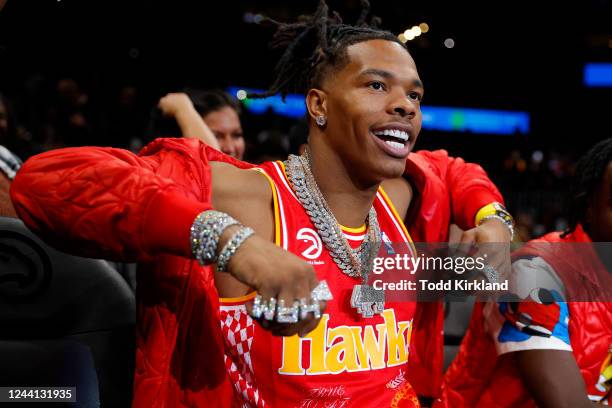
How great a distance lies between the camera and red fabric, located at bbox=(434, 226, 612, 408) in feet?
6.42

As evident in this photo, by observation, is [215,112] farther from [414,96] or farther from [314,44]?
[414,96]

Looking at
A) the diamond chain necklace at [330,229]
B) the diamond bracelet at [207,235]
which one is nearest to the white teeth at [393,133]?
the diamond chain necklace at [330,229]

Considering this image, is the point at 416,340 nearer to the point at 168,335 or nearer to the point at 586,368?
the point at 586,368

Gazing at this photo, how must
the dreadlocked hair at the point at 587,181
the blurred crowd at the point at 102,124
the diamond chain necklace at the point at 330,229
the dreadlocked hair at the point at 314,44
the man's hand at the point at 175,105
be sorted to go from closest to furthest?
the diamond chain necklace at the point at 330,229, the dreadlocked hair at the point at 314,44, the dreadlocked hair at the point at 587,181, the man's hand at the point at 175,105, the blurred crowd at the point at 102,124

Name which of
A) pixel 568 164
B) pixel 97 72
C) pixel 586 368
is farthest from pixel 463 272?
pixel 568 164

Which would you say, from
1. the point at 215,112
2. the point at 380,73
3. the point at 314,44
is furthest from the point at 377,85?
the point at 215,112

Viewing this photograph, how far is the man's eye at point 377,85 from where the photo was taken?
1727mm

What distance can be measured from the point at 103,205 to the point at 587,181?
1553mm

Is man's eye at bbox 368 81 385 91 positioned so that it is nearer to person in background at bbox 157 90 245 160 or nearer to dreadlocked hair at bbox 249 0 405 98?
dreadlocked hair at bbox 249 0 405 98

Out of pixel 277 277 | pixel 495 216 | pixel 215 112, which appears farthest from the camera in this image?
pixel 215 112

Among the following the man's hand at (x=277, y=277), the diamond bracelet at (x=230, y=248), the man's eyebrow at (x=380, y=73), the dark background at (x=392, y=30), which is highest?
the dark background at (x=392, y=30)

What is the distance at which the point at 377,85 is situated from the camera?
5.68 ft

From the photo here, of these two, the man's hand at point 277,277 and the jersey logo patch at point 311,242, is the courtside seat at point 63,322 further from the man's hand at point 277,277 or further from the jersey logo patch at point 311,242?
the man's hand at point 277,277

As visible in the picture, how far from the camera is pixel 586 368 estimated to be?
1955mm
